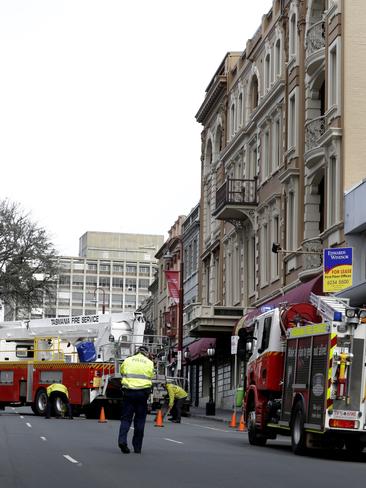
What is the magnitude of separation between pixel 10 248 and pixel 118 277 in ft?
441

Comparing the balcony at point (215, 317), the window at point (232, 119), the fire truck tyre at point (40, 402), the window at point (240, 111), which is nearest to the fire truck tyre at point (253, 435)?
the fire truck tyre at point (40, 402)

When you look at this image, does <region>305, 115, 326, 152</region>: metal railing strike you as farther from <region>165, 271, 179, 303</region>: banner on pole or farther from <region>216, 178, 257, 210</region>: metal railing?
<region>165, 271, 179, 303</region>: banner on pole

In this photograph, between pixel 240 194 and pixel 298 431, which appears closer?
pixel 298 431

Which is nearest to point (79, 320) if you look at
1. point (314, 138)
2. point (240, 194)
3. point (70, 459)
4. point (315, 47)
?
point (314, 138)

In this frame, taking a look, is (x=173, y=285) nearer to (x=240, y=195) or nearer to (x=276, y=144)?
(x=240, y=195)

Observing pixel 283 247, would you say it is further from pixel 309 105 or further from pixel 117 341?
pixel 117 341

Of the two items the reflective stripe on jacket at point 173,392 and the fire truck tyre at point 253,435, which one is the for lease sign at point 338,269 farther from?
the reflective stripe on jacket at point 173,392

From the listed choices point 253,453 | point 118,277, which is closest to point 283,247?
point 253,453

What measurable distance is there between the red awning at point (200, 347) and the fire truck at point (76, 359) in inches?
717

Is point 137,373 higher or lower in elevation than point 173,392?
higher

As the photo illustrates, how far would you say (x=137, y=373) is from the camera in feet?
65.4

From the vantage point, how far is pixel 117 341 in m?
38.0

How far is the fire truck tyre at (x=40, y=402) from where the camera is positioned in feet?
126

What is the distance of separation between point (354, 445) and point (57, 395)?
17378 mm
